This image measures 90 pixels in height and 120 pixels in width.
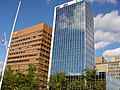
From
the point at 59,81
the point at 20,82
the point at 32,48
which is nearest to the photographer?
the point at 20,82

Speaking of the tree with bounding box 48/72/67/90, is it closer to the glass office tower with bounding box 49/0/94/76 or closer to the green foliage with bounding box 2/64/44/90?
the green foliage with bounding box 2/64/44/90

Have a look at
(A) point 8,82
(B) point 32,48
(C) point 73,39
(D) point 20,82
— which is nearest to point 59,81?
(D) point 20,82

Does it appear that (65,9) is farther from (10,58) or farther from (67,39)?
(10,58)

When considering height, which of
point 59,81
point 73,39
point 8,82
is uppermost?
point 73,39

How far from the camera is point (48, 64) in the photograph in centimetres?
11462

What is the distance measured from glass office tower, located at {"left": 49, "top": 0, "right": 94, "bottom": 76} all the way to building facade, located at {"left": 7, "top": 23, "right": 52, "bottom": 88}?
246 inches

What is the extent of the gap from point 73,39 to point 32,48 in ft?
80.7

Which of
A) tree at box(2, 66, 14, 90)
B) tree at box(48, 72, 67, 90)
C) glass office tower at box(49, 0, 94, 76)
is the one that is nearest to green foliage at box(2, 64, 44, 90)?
tree at box(2, 66, 14, 90)

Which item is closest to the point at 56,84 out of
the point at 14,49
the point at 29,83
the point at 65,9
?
the point at 29,83

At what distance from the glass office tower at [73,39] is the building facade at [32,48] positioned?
20.5 feet

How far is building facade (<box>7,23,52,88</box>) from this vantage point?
110 m

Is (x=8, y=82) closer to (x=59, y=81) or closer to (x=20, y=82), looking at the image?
(x=20, y=82)

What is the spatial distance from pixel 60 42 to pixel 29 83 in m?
54.2

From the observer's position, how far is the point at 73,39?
10175 centimetres
